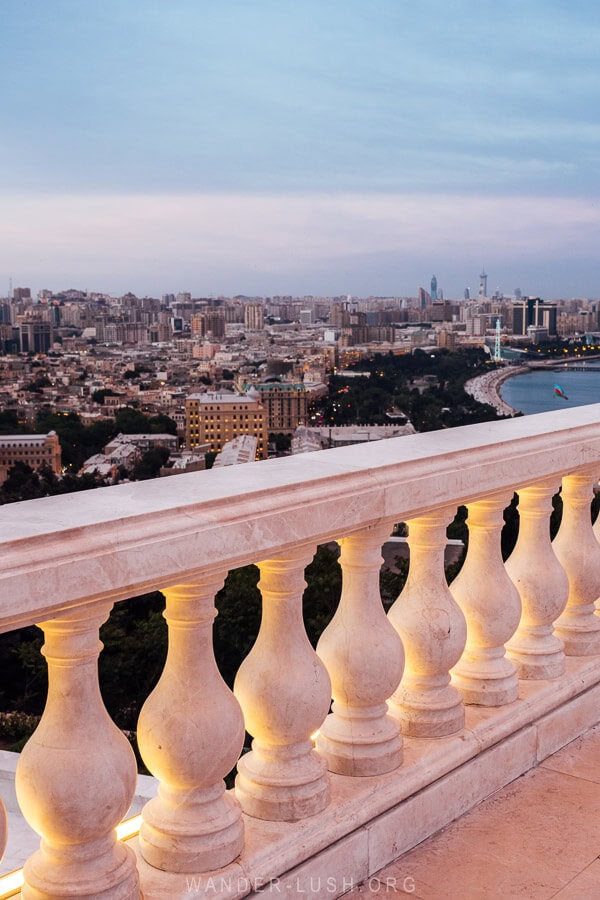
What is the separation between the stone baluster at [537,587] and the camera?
2.55 metres

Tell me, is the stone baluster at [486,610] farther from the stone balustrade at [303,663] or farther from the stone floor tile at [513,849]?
the stone floor tile at [513,849]

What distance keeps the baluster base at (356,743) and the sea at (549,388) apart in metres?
37.9

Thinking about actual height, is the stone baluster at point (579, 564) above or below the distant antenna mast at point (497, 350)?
above

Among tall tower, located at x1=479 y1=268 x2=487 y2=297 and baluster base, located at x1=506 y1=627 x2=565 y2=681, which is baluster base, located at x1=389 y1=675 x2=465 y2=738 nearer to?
baluster base, located at x1=506 y1=627 x2=565 y2=681

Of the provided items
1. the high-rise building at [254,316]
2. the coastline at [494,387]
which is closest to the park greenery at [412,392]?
the coastline at [494,387]

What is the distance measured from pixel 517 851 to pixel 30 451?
65012mm

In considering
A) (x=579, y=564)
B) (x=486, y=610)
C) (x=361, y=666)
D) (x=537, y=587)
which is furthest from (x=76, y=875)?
(x=579, y=564)

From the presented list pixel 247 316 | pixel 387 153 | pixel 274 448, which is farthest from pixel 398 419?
pixel 387 153

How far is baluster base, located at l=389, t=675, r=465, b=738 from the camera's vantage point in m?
2.28

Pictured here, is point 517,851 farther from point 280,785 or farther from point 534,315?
point 534,315

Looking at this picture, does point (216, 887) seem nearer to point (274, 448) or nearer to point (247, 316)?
point (274, 448)

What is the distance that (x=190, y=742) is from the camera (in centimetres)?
167

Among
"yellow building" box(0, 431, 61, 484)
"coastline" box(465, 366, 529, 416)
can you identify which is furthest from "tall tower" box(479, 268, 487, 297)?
"yellow building" box(0, 431, 61, 484)

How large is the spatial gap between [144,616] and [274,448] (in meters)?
38.2
